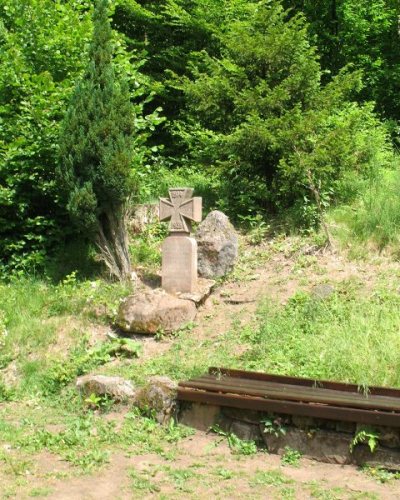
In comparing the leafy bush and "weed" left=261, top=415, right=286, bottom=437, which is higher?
the leafy bush

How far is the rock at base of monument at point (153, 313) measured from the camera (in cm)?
726

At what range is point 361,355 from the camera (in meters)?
5.61

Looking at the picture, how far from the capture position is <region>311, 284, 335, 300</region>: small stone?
23.7ft

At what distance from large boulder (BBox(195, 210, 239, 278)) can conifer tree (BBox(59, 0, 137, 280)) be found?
1.07m

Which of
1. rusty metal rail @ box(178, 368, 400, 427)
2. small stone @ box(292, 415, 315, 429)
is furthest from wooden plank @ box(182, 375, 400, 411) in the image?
small stone @ box(292, 415, 315, 429)

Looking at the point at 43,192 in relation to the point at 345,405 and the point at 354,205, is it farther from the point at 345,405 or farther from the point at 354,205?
the point at 345,405

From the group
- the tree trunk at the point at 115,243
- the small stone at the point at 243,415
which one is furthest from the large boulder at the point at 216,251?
the small stone at the point at 243,415

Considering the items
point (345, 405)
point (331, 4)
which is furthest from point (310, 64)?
point (331, 4)

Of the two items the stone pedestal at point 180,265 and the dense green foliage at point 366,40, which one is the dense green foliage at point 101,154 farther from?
the dense green foliage at point 366,40

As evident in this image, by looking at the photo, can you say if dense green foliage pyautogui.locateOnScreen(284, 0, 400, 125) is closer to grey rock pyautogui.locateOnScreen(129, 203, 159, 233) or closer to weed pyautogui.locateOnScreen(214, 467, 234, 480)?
grey rock pyautogui.locateOnScreen(129, 203, 159, 233)

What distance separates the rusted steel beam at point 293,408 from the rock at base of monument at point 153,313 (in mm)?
1898

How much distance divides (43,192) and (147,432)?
17.5ft

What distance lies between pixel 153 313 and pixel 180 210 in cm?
162

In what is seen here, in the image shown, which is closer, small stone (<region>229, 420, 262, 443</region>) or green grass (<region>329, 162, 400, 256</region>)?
small stone (<region>229, 420, 262, 443</region>)
